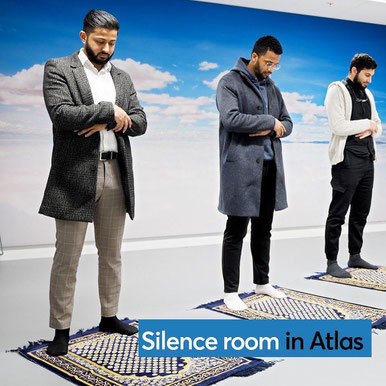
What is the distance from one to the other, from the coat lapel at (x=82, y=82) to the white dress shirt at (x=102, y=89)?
0.11 feet

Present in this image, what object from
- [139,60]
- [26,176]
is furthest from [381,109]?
[26,176]

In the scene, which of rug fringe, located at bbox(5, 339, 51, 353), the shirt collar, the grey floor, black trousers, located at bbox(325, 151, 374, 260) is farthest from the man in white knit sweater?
rug fringe, located at bbox(5, 339, 51, 353)

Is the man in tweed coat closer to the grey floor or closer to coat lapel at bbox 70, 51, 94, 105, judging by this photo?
coat lapel at bbox 70, 51, 94, 105

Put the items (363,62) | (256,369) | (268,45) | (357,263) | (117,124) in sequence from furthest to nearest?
(357,263), (363,62), (268,45), (117,124), (256,369)

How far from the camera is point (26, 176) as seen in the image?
529 cm

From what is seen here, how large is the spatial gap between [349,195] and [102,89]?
2.08 m

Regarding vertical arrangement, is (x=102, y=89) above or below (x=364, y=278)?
above

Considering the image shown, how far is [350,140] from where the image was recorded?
150 inches

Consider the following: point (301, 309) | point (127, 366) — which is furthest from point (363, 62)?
point (127, 366)

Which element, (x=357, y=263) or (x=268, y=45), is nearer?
(x=268, y=45)

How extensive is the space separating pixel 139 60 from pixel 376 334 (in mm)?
3951

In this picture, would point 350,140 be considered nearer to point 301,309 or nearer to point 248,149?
point 248,149

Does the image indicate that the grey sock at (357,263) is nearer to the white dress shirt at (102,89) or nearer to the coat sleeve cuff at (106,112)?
the white dress shirt at (102,89)

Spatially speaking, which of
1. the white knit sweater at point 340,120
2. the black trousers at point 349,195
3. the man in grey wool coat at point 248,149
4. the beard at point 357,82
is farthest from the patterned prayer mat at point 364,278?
the beard at point 357,82
